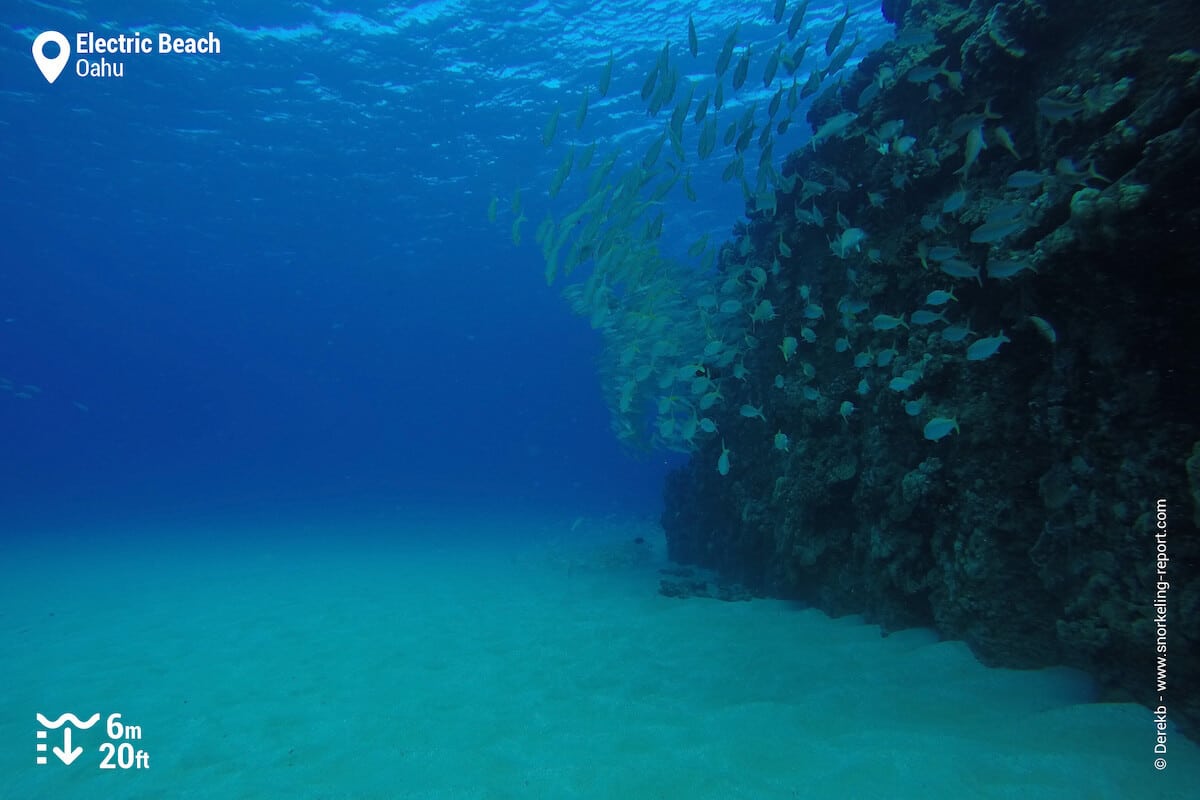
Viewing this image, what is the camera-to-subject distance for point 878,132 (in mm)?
6938

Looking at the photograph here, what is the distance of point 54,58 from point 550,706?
28.9 m

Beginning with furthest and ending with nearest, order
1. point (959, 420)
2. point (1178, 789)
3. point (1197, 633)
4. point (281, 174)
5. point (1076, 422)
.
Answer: point (281, 174)
point (959, 420)
point (1076, 422)
point (1197, 633)
point (1178, 789)

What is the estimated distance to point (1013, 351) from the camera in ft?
15.7

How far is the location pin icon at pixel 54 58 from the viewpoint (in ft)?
58.6

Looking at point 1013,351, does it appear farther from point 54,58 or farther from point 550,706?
point 54,58

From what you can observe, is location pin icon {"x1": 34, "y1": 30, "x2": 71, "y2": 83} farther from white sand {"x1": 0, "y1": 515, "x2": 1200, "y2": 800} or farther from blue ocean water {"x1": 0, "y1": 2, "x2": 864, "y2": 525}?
white sand {"x1": 0, "y1": 515, "x2": 1200, "y2": 800}

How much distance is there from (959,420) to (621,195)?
672cm

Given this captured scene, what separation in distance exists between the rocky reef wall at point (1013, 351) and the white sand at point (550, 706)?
0.69 metres

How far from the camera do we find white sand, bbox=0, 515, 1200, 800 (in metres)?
3.63

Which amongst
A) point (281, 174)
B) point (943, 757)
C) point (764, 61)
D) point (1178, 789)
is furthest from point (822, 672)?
point (281, 174)

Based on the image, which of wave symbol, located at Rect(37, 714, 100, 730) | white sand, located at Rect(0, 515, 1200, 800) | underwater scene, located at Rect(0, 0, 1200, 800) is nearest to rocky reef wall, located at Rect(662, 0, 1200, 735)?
underwater scene, located at Rect(0, 0, 1200, 800)

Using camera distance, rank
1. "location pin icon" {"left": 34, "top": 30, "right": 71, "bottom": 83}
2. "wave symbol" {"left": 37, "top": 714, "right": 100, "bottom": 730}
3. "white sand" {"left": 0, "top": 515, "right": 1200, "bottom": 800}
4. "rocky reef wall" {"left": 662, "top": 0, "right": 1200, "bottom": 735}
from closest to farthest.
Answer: "rocky reef wall" {"left": 662, "top": 0, "right": 1200, "bottom": 735} → "white sand" {"left": 0, "top": 515, "right": 1200, "bottom": 800} → "wave symbol" {"left": 37, "top": 714, "right": 100, "bottom": 730} → "location pin icon" {"left": 34, "top": 30, "right": 71, "bottom": 83}

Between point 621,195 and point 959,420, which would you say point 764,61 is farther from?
point 959,420

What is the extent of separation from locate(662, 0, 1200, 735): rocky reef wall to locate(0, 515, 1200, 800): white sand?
69 centimetres
